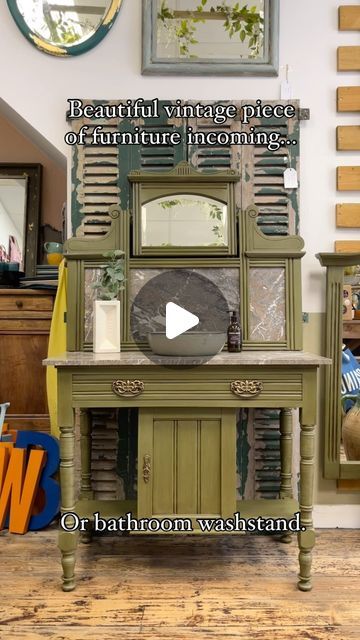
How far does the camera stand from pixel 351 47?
8.66 feet

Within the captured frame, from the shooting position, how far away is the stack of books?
3.06 meters

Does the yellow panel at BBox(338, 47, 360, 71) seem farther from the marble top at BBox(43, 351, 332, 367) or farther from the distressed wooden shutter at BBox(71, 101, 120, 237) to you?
the marble top at BBox(43, 351, 332, 367)

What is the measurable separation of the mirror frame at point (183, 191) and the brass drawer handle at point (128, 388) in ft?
2.42

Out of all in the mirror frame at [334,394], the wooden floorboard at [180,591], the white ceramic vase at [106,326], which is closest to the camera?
the wooden floorboard at [180,591]

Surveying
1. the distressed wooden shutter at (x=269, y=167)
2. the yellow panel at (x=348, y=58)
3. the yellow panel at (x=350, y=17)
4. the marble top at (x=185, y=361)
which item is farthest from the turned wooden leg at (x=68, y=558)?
Result: the yellow panel at (x=350, y=17)

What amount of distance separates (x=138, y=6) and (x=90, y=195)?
1019 millimetres

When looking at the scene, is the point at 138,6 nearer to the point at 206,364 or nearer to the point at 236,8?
the point at 236,8

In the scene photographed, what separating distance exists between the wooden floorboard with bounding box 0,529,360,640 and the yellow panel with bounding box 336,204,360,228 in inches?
63.2

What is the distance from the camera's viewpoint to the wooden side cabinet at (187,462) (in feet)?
6.85

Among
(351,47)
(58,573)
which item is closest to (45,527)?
(58,573)

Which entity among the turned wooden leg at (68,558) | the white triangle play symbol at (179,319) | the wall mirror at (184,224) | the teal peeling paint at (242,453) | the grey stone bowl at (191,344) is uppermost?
the wall mirror at (184,224)

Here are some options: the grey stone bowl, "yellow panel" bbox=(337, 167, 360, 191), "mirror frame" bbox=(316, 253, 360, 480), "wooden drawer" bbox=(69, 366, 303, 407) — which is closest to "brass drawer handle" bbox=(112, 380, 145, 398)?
"wooden drawer" bbox=(69, 366, 303, 407)

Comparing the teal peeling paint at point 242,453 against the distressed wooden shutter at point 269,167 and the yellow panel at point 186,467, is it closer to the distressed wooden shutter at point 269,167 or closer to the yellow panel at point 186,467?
the yellow panel at point 186,467

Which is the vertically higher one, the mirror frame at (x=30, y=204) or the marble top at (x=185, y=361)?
the mirror frame at (x=30, y=204)
